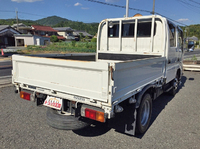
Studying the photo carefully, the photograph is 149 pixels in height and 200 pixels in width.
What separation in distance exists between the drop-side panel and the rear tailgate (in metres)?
0.21

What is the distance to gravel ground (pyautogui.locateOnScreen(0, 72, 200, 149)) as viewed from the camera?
10.2 ft

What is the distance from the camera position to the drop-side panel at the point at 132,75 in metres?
2.53

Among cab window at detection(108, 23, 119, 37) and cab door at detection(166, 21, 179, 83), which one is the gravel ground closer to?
cab door at detection(166, 21, 179, 83)

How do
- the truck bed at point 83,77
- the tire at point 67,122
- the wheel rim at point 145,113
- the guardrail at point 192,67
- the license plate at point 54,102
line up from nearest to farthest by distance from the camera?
the truck bed at point 83,77 < the license plate at point 54,102 < the tire at point 67,122 < the wheel rim at point 145,113 < the guardrail at point 192,67

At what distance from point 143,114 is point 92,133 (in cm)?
118

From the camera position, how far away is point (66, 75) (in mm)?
2846

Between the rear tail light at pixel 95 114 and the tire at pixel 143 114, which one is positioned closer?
the rear tail light at pixel 95 114

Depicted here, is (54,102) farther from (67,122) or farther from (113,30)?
(113,30)

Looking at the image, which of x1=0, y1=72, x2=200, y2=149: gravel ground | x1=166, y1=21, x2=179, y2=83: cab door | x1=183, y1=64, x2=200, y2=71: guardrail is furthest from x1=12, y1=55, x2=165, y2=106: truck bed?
x1=183, y1=64, x2=200, y2=71: guardrail

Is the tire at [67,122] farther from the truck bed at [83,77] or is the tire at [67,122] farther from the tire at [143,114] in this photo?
the tire at [143,114]

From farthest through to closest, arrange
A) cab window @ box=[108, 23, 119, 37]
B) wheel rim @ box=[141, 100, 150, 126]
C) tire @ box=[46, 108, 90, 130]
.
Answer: cab window @ box=[108, 23, 119, 37] < wheel rim @ box=[141, 100, 150, 126] < tire @ box=[46, 108, 90, 130]

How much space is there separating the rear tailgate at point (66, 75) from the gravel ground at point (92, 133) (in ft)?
3.37

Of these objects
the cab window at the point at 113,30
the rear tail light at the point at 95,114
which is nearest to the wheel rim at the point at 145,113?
the rear tail light at the point at 95,114

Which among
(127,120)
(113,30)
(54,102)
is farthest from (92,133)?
(113,30)
